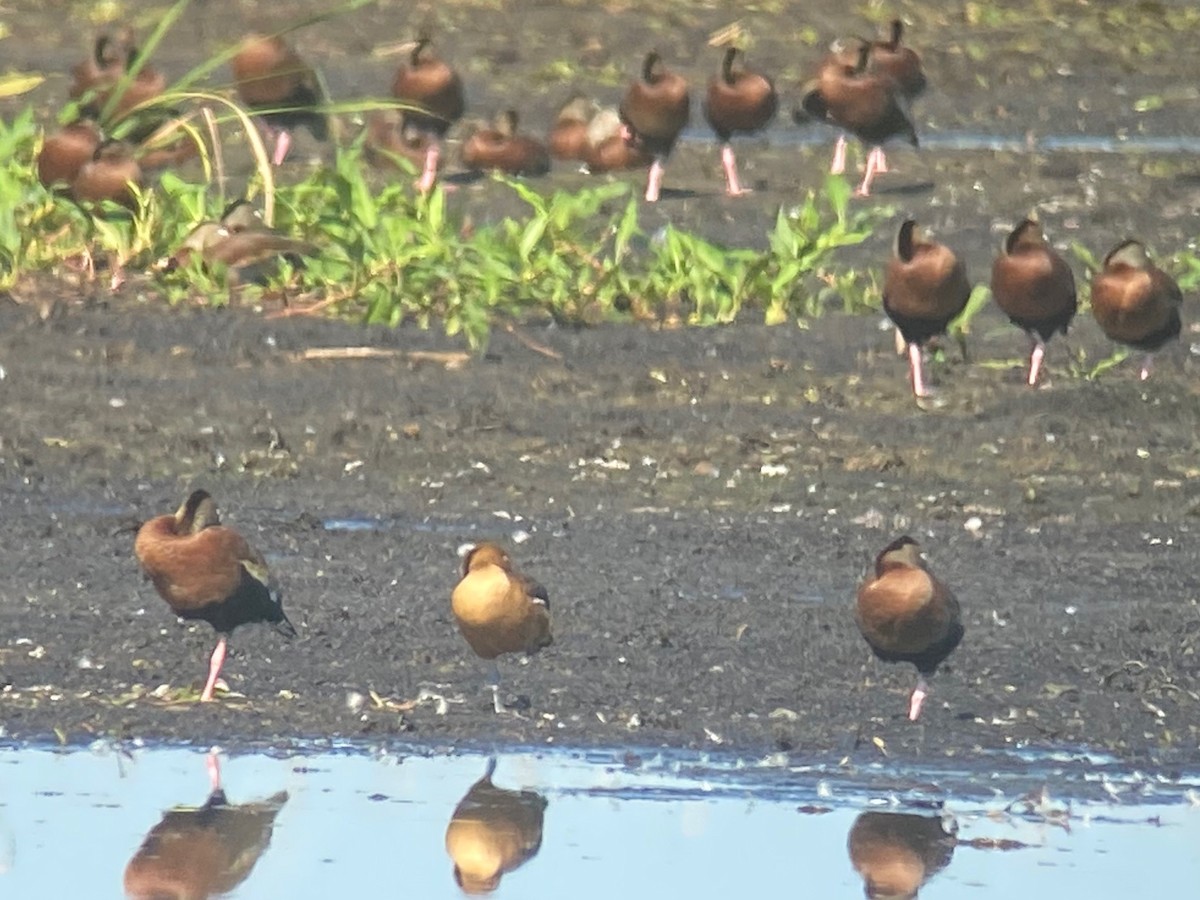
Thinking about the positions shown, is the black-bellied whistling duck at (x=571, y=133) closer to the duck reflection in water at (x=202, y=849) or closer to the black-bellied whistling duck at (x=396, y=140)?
the black-bellied whistling duck at (x=396, y=140)

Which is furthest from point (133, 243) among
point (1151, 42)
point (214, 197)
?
point (1151, 42)

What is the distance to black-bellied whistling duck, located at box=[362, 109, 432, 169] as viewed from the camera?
1415 centimetres

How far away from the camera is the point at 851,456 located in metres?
8.94

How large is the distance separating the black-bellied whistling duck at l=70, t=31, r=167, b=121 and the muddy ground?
6.91ft

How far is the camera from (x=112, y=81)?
13.4 m

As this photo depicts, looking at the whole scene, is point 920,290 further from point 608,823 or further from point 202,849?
point 202,849

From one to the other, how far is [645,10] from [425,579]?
12.4m

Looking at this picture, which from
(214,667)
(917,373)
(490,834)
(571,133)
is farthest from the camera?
(571,133)

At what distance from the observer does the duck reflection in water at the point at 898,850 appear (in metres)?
5.00

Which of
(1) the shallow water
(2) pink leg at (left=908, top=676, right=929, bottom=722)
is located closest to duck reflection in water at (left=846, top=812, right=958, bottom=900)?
(1) the shallow water

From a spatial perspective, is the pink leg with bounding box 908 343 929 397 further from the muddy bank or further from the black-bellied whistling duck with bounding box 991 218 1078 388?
the black-bellied whistling duck with bounding box 991 218 1078 388

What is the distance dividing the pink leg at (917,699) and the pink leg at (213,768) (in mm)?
1456

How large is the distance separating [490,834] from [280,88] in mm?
8761

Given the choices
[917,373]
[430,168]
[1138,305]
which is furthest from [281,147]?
[1138,305]
